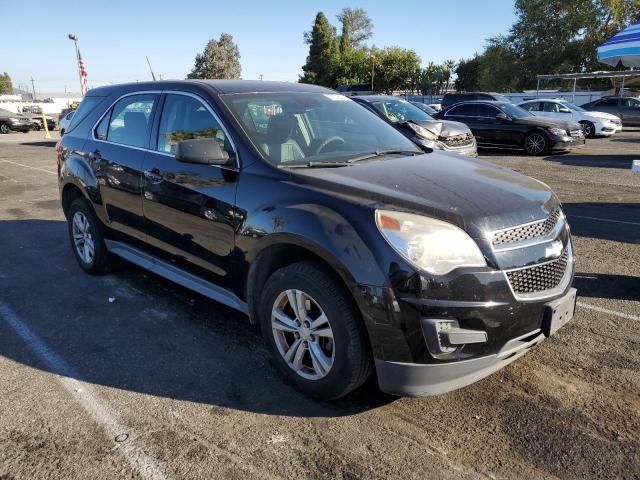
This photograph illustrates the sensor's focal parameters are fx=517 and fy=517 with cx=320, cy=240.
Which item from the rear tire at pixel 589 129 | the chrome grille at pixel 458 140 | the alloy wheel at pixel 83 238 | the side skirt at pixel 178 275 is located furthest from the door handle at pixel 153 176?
the rear tire at pixel 589 129

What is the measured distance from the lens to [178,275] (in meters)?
3.93

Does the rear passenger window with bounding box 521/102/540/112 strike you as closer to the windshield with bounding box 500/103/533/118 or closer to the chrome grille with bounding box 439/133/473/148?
the windshield with bounding box 500/103/533/118

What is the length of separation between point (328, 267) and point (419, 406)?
962mm

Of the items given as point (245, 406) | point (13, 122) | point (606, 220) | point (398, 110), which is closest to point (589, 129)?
point (398, 110)

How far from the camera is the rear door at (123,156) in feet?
13.7

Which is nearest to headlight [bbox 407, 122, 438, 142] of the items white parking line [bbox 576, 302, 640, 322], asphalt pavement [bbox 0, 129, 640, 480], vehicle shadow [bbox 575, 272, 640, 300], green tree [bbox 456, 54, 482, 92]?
vehicle shadow [bbox 575, 272, 640, 300]

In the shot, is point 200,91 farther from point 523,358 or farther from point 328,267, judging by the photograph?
point 523,358

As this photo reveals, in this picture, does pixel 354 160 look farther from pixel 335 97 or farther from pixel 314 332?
pixel 314 332

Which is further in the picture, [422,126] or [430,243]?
[422,126]

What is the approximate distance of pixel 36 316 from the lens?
13.9 feet

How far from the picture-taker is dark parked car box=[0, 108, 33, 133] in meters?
26.9

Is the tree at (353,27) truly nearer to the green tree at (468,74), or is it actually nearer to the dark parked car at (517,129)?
the green tree at (468,74)

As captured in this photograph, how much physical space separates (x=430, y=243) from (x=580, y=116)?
2020 cm

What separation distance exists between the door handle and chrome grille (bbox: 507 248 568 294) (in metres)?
2.60
